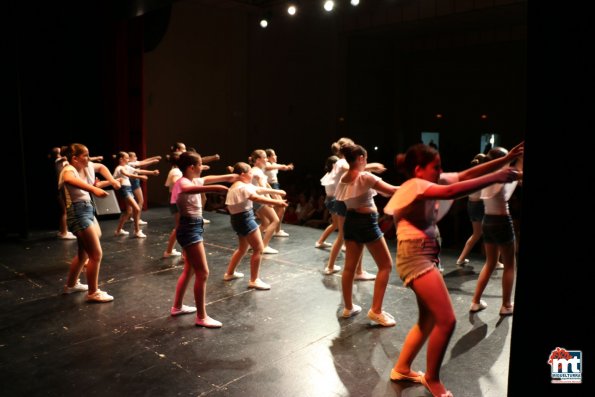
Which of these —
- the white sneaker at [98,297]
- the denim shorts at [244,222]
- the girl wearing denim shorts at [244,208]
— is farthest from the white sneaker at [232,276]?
the white sneaker at [98,297]

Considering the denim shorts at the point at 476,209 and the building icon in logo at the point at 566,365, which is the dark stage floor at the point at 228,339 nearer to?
the denim shorts at the point at 476,209

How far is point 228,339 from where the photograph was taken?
4.34 m

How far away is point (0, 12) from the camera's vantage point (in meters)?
8.21

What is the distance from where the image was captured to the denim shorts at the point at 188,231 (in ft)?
14.6

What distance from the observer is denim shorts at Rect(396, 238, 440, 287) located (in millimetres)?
3129

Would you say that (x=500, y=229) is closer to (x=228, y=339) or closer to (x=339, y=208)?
(x=339, y=208)

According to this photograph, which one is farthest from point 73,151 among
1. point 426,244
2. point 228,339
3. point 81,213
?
point 426,244

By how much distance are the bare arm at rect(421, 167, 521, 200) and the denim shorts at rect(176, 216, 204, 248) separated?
2230mm

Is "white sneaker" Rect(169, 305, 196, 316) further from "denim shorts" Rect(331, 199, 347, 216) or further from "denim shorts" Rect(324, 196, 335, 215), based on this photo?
"denim shorts" Rect(324, 196, 335, 215)

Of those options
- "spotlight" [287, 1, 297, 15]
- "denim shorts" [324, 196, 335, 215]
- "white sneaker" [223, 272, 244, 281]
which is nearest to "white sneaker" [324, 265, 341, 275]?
"denim shorts" [324, 196, 335, 215]

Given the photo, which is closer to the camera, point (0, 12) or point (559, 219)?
point (559, 219)

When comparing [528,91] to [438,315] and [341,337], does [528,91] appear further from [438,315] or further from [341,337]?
[341,337]

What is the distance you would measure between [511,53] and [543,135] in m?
10.8

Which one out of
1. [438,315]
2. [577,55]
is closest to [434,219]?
[438,315]
